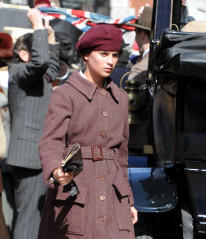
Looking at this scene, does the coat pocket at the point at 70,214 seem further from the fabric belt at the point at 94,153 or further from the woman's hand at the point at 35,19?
the woman's hand at the point at 35,19

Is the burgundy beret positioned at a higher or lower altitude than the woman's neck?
higher

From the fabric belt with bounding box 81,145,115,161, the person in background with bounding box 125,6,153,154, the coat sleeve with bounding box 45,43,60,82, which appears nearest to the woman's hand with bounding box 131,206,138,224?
the fabric belt with bounding box 81,145,115,161

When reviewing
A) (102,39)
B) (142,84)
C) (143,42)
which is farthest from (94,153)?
(143,42)

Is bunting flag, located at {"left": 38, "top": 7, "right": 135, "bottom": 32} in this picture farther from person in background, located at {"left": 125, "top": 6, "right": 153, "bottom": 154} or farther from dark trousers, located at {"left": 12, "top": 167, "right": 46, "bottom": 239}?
dark trousers, located at {"left": 12, "top": 167, "right": 46, "bottom": 239}

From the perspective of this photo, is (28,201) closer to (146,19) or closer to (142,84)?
(142,84)

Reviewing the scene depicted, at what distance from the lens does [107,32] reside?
2.81 m

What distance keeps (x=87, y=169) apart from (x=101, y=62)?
63 cm

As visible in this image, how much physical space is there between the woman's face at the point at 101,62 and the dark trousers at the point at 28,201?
1.59 m

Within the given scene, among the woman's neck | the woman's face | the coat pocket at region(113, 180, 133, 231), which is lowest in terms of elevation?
the coat pocket at region(113, 180, 133, 231)

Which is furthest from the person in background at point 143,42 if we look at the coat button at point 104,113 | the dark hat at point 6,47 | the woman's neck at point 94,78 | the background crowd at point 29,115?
the coat button at point 104,113

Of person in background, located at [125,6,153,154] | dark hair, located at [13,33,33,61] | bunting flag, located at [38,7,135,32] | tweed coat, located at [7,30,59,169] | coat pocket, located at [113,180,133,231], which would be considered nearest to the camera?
coat pocket, located at [113,180,133,231]

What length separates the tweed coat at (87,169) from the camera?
2.63 metres

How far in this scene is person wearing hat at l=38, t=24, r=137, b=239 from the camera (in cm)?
263

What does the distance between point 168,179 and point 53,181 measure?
4.46ft
